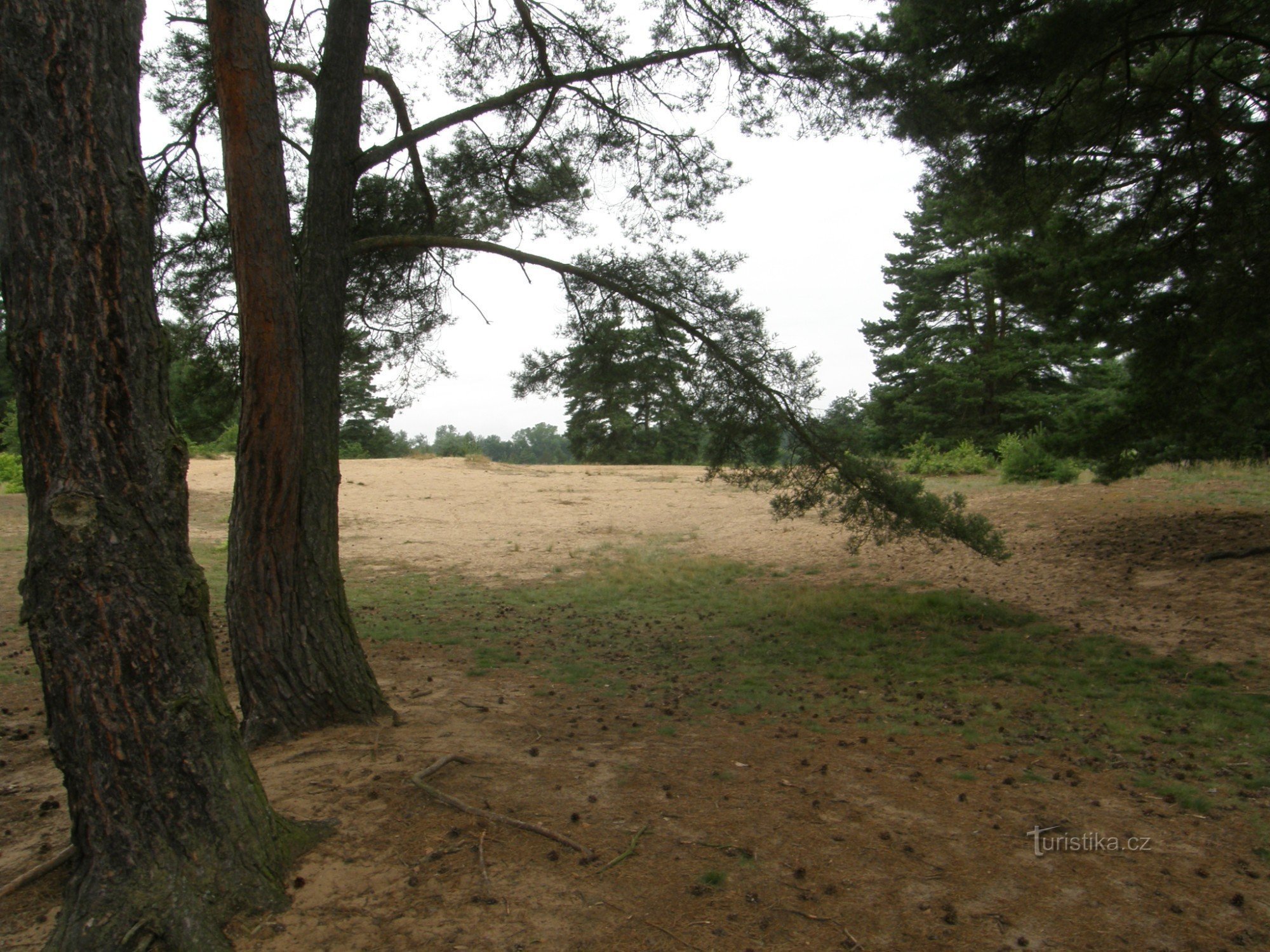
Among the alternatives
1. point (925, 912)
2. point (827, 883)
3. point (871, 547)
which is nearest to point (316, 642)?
point (827, 883)

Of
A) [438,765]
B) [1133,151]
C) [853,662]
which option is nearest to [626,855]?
[438,765]

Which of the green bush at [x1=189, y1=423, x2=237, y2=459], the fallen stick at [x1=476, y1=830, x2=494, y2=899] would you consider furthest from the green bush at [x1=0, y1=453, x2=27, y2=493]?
the fallen stick at [x1=476, y1=830, x2=494, y2=899]

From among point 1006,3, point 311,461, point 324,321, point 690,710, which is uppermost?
point 1006,3

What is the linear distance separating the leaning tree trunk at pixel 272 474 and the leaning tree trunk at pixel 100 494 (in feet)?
5.77

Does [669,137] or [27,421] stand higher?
[669,137]

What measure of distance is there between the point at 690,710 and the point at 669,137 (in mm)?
4967

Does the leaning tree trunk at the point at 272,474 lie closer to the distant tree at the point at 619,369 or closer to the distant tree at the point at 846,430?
the distant tree at the point at 619,369

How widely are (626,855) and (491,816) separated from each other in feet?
2.18

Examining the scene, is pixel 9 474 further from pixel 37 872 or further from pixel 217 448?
pixel 37 872

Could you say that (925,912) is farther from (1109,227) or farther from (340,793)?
(1109,227)

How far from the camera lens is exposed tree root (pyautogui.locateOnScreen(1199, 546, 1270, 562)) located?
9.00 meters

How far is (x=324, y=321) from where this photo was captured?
5320 millimetres

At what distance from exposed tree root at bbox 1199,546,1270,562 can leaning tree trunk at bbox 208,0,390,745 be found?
920 centimetres

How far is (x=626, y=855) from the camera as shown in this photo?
11.5 feet
